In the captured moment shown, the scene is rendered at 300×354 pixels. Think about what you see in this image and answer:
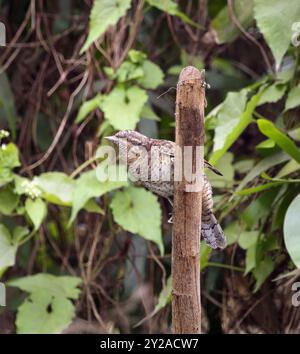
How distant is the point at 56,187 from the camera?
220 centimetres

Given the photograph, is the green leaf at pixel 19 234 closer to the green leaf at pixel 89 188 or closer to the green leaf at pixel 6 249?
the green leaf at pixel 6 249

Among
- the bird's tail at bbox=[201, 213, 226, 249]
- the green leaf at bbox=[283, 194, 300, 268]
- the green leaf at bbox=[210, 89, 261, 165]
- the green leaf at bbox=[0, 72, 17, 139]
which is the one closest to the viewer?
the bird's tail at bbox=[201, 213, 226, 249]

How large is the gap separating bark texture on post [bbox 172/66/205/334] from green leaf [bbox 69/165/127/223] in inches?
33.3

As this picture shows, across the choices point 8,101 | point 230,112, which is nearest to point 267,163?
point 230,112

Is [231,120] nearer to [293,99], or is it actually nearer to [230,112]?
[230,112]

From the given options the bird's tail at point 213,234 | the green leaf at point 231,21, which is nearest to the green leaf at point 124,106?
the green leaf at point 231,21

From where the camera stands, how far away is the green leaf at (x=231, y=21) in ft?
7.40

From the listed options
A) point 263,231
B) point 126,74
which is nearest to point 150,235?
point 263,231

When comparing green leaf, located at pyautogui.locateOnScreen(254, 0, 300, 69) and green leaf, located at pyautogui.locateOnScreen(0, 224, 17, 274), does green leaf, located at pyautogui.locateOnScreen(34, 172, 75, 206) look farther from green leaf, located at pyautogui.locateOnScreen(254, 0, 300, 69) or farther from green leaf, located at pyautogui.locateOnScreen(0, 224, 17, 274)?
green leaf, located at pyautogui.locateOnScreen(254, 0, 300, 69)

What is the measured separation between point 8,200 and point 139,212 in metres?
0.40

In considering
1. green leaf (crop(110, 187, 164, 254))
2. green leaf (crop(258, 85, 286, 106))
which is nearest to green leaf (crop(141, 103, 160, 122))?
green leaf (crop(110, 187, 164, 254))

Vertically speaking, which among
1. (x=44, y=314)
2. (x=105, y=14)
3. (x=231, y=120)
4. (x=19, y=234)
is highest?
(x=105, y=14)

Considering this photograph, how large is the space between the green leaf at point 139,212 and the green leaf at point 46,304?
0.98 feet

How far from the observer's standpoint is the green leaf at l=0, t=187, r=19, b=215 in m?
2.20
